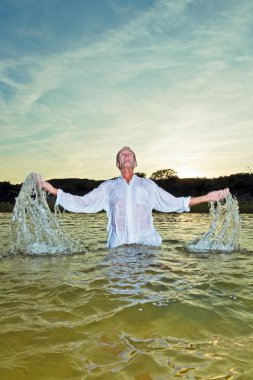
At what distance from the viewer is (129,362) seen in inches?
104

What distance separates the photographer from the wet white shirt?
23.1 feet

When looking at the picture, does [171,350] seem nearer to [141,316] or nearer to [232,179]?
[141,316]

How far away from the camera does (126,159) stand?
7.05 meters

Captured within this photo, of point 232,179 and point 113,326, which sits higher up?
point 232,179

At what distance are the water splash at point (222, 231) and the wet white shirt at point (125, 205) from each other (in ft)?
4.38

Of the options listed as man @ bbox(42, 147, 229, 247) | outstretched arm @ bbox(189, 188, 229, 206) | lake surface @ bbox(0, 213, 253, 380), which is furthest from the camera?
outstretched arm @ bbox(189, 188, 229, 206)

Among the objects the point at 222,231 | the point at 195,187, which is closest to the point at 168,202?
the point at 222,231

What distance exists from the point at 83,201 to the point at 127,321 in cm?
382

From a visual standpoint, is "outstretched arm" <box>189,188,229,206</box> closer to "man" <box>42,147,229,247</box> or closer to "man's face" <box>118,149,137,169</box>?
"man" <box>42,147,229,247</box>

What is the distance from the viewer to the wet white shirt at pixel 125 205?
23.1ft

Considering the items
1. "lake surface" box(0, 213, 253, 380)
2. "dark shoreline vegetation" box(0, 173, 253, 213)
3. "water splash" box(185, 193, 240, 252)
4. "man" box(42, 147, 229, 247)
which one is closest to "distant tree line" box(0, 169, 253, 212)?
"dark shoreline vegetation" box(0, 173, 253, 213)

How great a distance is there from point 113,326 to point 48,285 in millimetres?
1675

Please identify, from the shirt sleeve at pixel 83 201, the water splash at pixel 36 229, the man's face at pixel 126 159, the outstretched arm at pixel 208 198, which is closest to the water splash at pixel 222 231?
the outstretched arm at pixel 208 198

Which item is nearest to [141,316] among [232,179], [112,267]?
[112,267]
